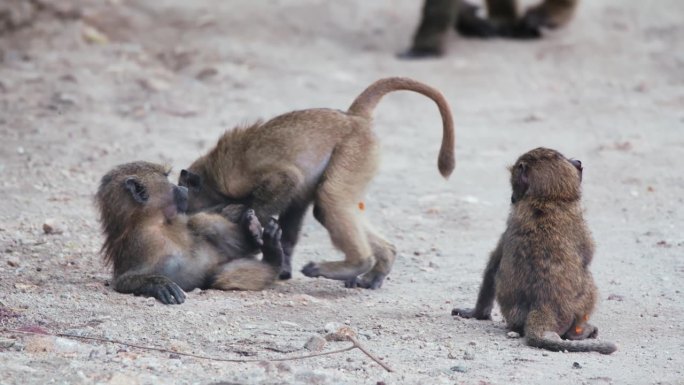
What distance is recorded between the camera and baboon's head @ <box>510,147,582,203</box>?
19.8 feet

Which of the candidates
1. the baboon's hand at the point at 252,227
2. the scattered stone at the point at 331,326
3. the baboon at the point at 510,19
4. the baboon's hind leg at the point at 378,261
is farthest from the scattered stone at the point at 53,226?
the baboon at the point at 510,19

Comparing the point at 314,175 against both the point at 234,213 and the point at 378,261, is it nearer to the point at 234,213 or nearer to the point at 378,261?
the point at 234,213

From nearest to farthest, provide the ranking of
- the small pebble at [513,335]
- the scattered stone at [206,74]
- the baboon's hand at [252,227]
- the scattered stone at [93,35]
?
the small pebble at [513,335] → the baboon's hand at [252,227] → the scattered stone at [206,74] → the scattered stone at [93,35]

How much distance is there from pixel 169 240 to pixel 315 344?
1.44 m

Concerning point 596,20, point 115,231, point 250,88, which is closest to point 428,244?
point 115,231

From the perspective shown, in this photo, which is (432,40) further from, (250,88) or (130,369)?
(130,369)

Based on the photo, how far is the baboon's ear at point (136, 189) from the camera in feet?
21.6

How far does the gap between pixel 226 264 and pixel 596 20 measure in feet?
27.9

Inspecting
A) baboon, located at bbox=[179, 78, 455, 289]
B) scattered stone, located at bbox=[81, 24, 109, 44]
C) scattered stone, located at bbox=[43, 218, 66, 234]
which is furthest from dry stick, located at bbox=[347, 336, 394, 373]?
scattered stone, located at bbox=[81, 24, 109, 44]

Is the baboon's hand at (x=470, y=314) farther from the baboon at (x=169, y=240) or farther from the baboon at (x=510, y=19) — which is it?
the baboon at (x=510, y=19)

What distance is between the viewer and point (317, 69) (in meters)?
12.5

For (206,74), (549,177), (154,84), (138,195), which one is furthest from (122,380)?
(206,74)

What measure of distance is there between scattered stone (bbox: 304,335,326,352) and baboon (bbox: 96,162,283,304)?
111 cm

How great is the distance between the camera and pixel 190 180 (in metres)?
7.19
